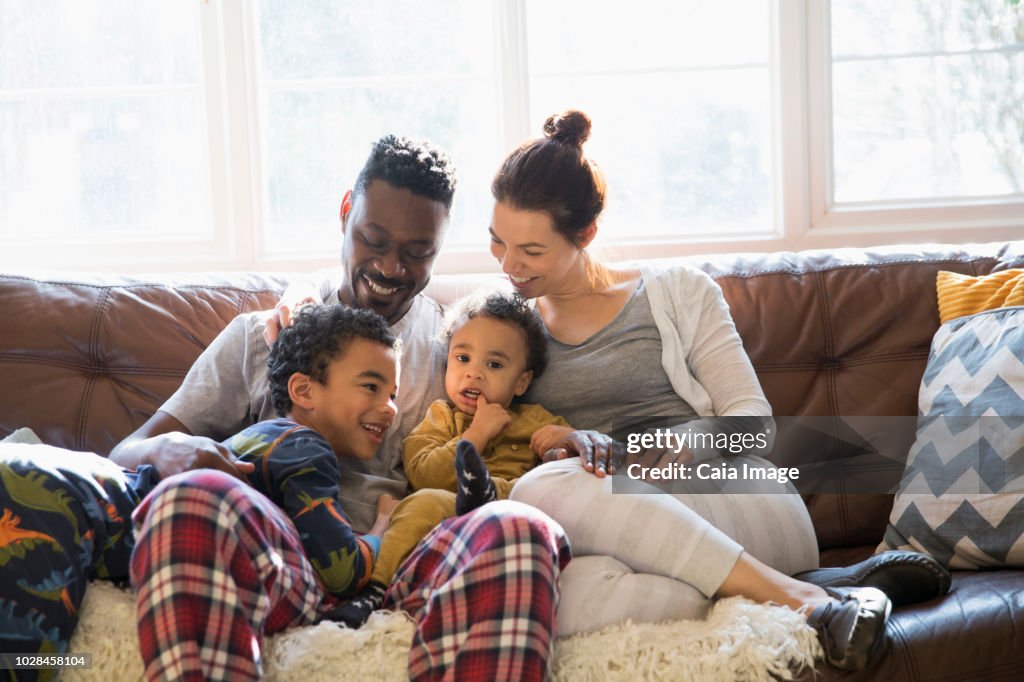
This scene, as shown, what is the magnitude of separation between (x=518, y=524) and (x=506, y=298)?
0.70 meters

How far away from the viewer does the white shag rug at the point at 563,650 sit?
1454 mm

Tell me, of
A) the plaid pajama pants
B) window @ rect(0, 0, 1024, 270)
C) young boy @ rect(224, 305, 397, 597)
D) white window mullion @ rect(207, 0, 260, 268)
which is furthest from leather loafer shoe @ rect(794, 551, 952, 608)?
white window mullion @ rect(207, 0, 260, 268)

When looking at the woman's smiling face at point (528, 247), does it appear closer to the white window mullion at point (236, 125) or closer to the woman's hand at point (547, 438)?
the woman's hand at point (547, 438)

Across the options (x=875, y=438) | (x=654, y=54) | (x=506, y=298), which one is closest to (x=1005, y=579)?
(x=875, y=438)

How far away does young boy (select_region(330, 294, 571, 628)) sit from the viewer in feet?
6.15

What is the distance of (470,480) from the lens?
63.4 inches

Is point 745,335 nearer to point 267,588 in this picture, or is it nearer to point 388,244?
point 388,244

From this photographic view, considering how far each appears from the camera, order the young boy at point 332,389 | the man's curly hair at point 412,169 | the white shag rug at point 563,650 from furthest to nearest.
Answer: the man's curly hair at point 412,169, the young boy at point 332,389, the white shag rug at point 563,650

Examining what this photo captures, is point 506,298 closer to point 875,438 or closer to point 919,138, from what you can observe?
point 875,438

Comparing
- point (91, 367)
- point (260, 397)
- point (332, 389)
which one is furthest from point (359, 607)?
point (91, 367)

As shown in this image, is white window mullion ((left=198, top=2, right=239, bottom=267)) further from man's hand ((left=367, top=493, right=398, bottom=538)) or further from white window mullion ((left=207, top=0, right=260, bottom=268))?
man's hand ((left=367, top=493, right=398, bottom=538))

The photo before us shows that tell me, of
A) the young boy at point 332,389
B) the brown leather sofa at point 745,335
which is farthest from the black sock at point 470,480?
the brown leather sofa at point 745,335

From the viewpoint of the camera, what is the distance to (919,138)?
2787 millimetres

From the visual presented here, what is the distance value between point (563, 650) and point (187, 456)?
2.08 feet
